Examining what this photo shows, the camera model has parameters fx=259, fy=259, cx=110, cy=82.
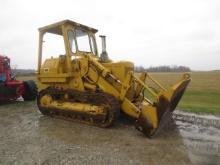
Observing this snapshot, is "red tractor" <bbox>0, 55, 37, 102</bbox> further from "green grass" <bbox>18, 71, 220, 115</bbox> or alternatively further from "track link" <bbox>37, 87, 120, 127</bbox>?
"green grass" <bbox>18, 71, 220, 115</bbox>

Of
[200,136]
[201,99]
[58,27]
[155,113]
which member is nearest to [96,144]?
[155,113]

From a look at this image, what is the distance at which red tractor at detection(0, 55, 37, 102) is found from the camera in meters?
11.2

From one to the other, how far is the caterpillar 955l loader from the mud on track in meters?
0.40

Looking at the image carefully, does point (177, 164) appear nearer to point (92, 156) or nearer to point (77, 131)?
point (92, 156)

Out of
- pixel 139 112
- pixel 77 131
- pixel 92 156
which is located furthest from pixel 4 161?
pixel 139 112

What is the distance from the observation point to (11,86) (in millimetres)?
11453

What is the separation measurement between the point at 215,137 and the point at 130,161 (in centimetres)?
277

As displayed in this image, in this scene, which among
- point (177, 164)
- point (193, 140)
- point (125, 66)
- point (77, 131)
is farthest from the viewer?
point (125, 66)

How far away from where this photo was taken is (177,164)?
448 cm

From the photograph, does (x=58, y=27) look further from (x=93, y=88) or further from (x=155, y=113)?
(x=155, y=113)

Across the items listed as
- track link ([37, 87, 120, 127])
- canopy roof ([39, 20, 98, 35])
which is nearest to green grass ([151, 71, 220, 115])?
track link ([37, 87, 120, 127])

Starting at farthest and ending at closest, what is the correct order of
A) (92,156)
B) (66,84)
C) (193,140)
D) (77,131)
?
(66,84)
(77,131)
(193,140)
(92,156)

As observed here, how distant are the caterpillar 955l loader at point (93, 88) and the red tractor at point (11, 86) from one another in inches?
123

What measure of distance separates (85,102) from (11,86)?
5507 millimetres
